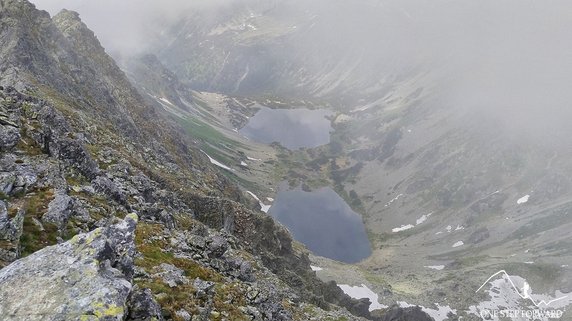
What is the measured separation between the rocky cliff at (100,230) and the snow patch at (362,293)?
167 ft

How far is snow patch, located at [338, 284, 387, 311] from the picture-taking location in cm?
13994

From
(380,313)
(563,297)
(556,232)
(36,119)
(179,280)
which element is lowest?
(179,280)

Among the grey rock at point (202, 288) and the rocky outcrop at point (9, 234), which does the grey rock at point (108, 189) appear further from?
the rocky outcrop at point (9, 234)

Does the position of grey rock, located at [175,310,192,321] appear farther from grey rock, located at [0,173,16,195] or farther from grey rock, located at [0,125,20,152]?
grey rock, located at [0,125,20,152]

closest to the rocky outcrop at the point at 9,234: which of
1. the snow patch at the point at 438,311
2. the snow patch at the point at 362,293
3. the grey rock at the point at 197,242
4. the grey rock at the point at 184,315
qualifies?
the grey rock at the point at 184,315

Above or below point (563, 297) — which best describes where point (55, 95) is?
below

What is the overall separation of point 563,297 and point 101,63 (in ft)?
523

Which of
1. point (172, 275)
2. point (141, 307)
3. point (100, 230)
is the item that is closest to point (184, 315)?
point (172, 275)

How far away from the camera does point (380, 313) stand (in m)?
127

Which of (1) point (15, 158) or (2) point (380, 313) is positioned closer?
(1) point (15, 158)

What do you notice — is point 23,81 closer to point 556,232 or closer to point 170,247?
point 170,247

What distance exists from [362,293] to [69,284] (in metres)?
140

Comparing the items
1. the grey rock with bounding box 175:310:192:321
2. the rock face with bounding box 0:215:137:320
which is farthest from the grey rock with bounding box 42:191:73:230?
the rock face with bounding box 0:215:137:320

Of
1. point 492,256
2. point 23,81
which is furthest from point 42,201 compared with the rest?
point 492,256
